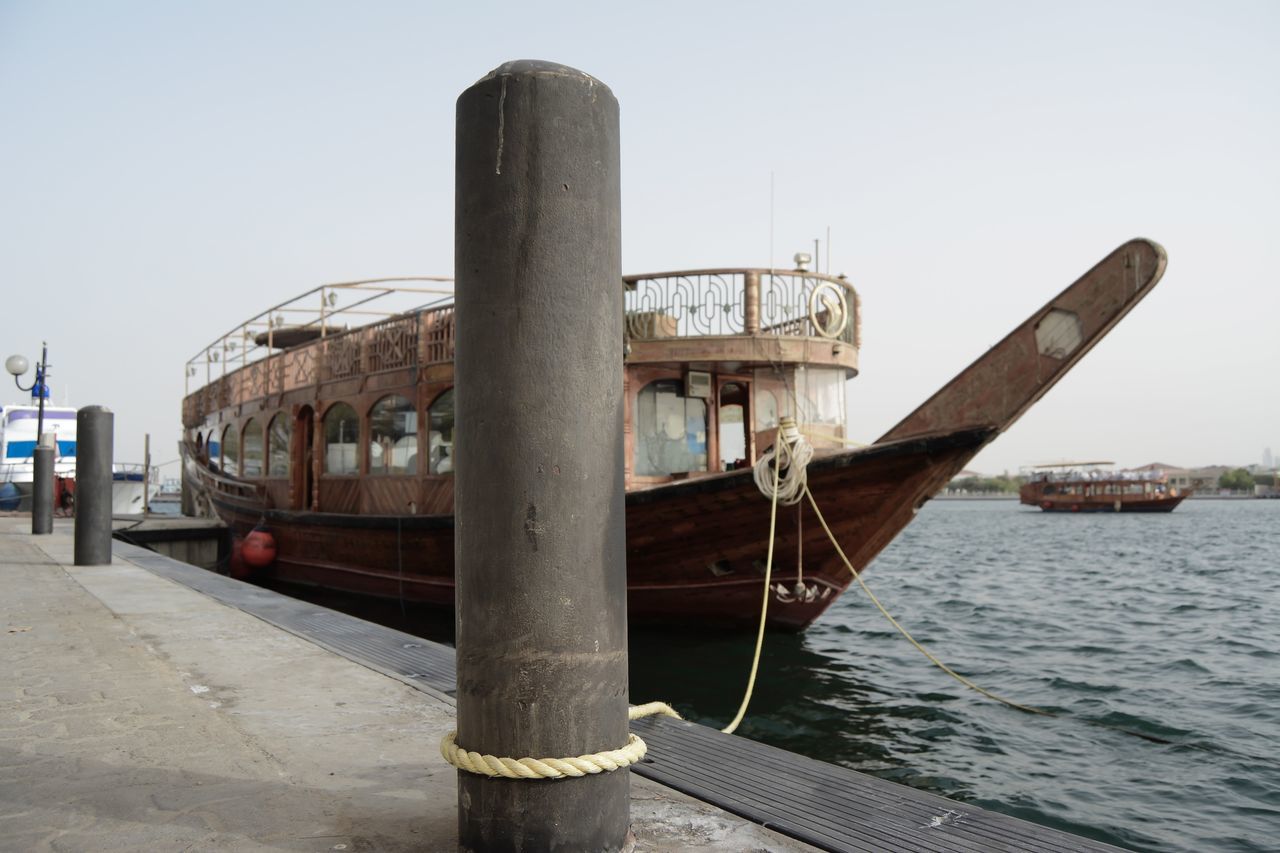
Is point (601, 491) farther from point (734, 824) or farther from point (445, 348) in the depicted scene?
point (445, 348)

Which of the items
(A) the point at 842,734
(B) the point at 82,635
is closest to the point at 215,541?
(B) the point at 82,635

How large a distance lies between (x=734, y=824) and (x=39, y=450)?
1592 centimetres

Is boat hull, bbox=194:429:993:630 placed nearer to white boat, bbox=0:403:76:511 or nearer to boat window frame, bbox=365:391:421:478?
boat window frame, bbox=365:391:421:478

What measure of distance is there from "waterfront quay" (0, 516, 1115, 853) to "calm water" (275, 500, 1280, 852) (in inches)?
121

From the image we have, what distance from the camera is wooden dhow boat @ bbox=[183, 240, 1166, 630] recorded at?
8242 mm

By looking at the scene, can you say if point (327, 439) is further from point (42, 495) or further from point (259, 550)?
point (42, 495)

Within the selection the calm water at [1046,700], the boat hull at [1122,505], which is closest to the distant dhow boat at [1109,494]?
the boat hull at [1122,505]

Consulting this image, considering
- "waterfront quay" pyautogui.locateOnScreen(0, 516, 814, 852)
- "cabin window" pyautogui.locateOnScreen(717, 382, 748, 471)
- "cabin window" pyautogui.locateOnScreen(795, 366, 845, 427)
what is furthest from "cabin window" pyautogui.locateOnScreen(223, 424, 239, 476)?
"waterfront quay" pyautogui.locateOnScreen(0, 516, 814, 852)

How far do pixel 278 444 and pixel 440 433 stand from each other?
19.2 ft

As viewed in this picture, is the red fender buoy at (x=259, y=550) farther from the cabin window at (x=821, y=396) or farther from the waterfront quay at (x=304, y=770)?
the waterfront quay at (x=304, y=770)

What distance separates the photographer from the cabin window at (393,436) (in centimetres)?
1303

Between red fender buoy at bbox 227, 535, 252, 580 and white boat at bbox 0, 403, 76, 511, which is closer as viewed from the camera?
red fender buoy at bbox 227, 535, 252, 580

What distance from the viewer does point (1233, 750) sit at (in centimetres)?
695

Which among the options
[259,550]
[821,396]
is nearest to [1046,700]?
[821,396]
